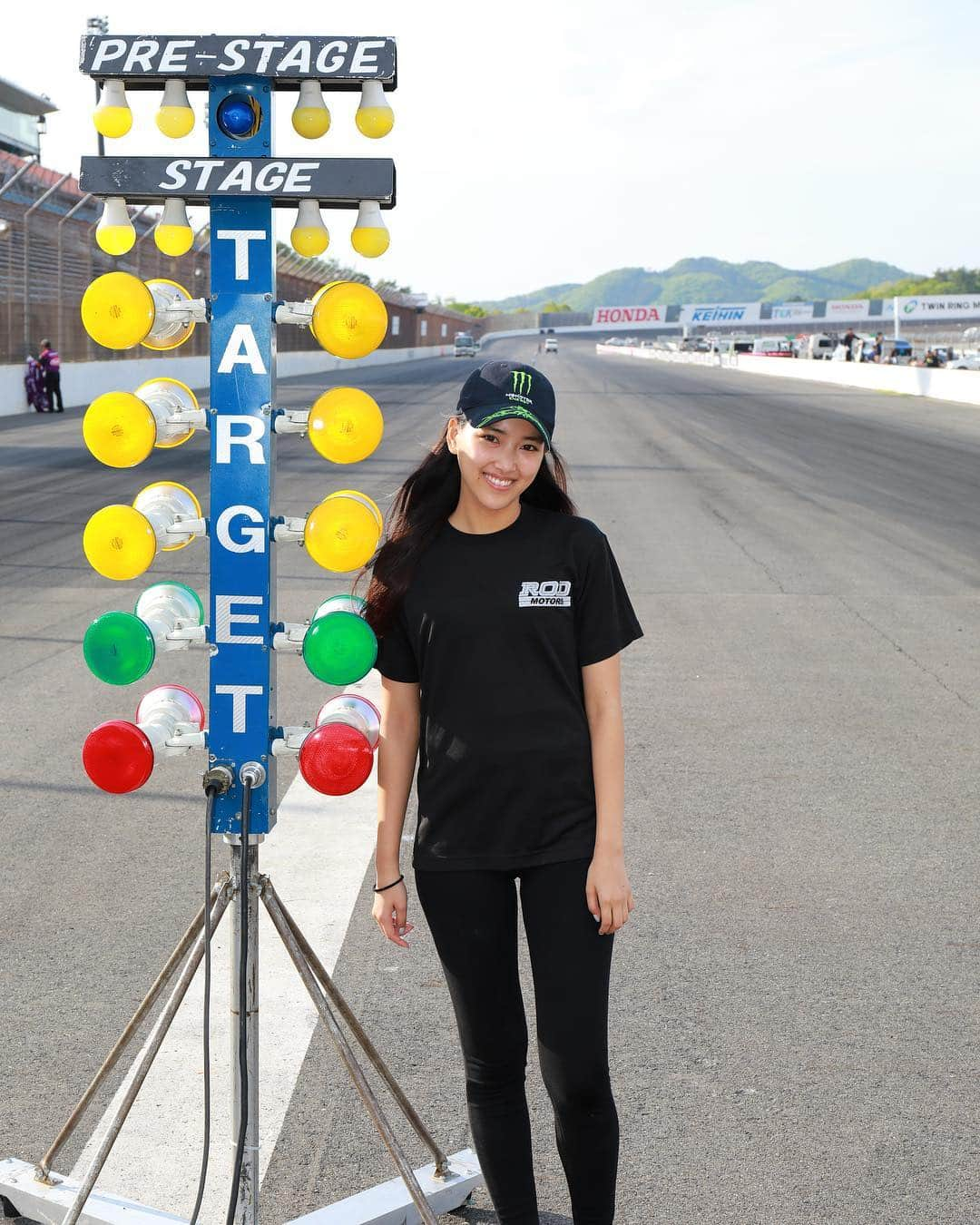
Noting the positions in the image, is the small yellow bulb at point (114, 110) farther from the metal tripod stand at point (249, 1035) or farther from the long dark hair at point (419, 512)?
the metal tripod stand at point (249, 1035)

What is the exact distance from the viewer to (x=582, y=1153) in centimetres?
284

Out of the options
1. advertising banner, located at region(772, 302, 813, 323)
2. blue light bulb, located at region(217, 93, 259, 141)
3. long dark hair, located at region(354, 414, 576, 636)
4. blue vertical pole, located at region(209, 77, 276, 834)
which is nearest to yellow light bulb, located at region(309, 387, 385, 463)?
blue vertical pole, located at region(209, 77, 276, 834)

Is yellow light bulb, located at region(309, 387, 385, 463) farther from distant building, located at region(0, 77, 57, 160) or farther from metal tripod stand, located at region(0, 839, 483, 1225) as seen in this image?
distant building, located at region(0, 77, 57, 160)

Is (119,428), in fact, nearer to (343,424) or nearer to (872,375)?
(343,424)

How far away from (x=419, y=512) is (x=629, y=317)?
562 ft

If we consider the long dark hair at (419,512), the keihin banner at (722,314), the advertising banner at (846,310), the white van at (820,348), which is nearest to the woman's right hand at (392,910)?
the long dark hair at (419,512)

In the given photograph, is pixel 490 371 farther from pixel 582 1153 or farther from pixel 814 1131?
pixel 814 1131

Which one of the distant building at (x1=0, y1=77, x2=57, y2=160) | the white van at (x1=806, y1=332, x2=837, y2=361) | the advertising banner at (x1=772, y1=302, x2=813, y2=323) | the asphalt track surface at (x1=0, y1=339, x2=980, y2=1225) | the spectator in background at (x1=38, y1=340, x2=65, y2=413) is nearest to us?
the asphalt track surface at (x1=0, y1=339, x2=980, y2=1225)

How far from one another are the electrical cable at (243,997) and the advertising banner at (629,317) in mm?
167072

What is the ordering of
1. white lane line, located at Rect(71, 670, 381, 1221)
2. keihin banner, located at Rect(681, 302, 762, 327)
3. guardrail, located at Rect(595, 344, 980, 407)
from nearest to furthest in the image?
white lane line, located at Rect(71, 670, 381, 1221)
guardrail, located at Rect(595, 344, 980, 407)
keihin banner, located at Rect(681, 302, 762, 327)

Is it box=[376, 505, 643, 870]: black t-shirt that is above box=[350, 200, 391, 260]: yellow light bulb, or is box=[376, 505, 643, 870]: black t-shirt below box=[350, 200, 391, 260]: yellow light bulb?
below

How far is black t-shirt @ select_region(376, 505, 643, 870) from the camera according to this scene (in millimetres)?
2771

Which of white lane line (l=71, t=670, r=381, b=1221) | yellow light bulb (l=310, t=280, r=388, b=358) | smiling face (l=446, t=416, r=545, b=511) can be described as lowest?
white lane line (l=71, t=670, r=381, b=1221)

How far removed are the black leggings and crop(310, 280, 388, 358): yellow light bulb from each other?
3.61 feet
